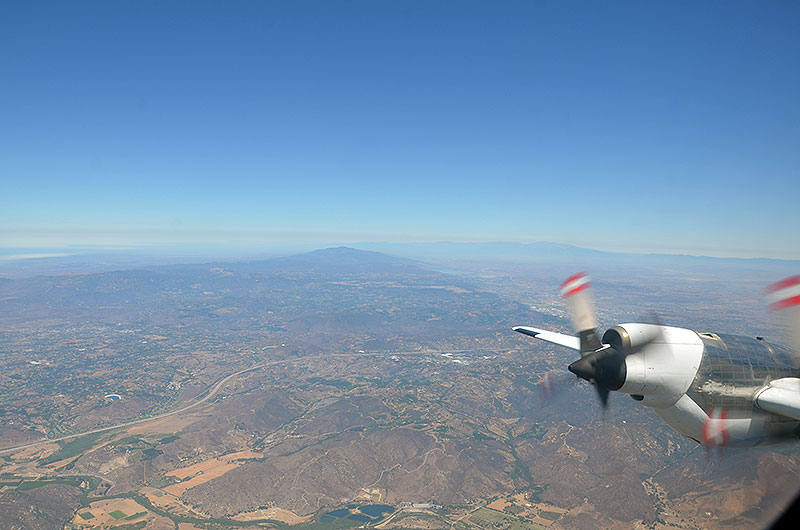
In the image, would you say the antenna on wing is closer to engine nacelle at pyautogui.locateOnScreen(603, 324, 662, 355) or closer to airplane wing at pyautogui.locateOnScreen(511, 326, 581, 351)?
engine nacelle at pyautogui.locateOnScreen(603, 324, 662, 355)

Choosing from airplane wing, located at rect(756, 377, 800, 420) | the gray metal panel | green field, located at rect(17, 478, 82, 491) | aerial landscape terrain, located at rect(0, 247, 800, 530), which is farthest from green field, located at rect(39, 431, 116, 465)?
airplane wing, located at rect(756, 377, 800, 420)

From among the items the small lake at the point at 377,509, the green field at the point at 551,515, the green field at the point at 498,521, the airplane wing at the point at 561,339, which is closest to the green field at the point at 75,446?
the small lake at the point at 377,509

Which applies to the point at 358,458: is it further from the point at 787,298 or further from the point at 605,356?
the point at 787,298

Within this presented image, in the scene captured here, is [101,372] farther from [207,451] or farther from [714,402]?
[714,402]

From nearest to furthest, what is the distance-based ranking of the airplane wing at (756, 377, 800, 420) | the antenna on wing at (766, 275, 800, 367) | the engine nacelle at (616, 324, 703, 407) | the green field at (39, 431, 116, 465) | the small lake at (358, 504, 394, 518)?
the antenna on wing at (766, 275, 800, 367) < the airplane wing at (756, 377, 800, 420) < the engine nacelle at (616, 324, 703, 407) < the small lake at (358, 504, 394, 518) < the green field at (39, 431, 116, 465)

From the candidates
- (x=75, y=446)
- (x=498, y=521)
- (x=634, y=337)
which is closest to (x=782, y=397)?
(x=634, y=337)

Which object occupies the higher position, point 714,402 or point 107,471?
point 714,402

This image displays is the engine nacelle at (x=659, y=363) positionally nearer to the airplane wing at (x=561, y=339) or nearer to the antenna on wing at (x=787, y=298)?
the antenna on wing at (x=787, y=298)

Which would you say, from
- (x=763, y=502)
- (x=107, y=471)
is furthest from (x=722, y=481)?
(x=107, y=471)

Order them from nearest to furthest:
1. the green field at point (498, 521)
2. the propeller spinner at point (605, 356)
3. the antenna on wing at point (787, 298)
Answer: the antenna on wing at point (787, 298), the propeller spinner at point (605, 356), the green field at point (498, 521)
